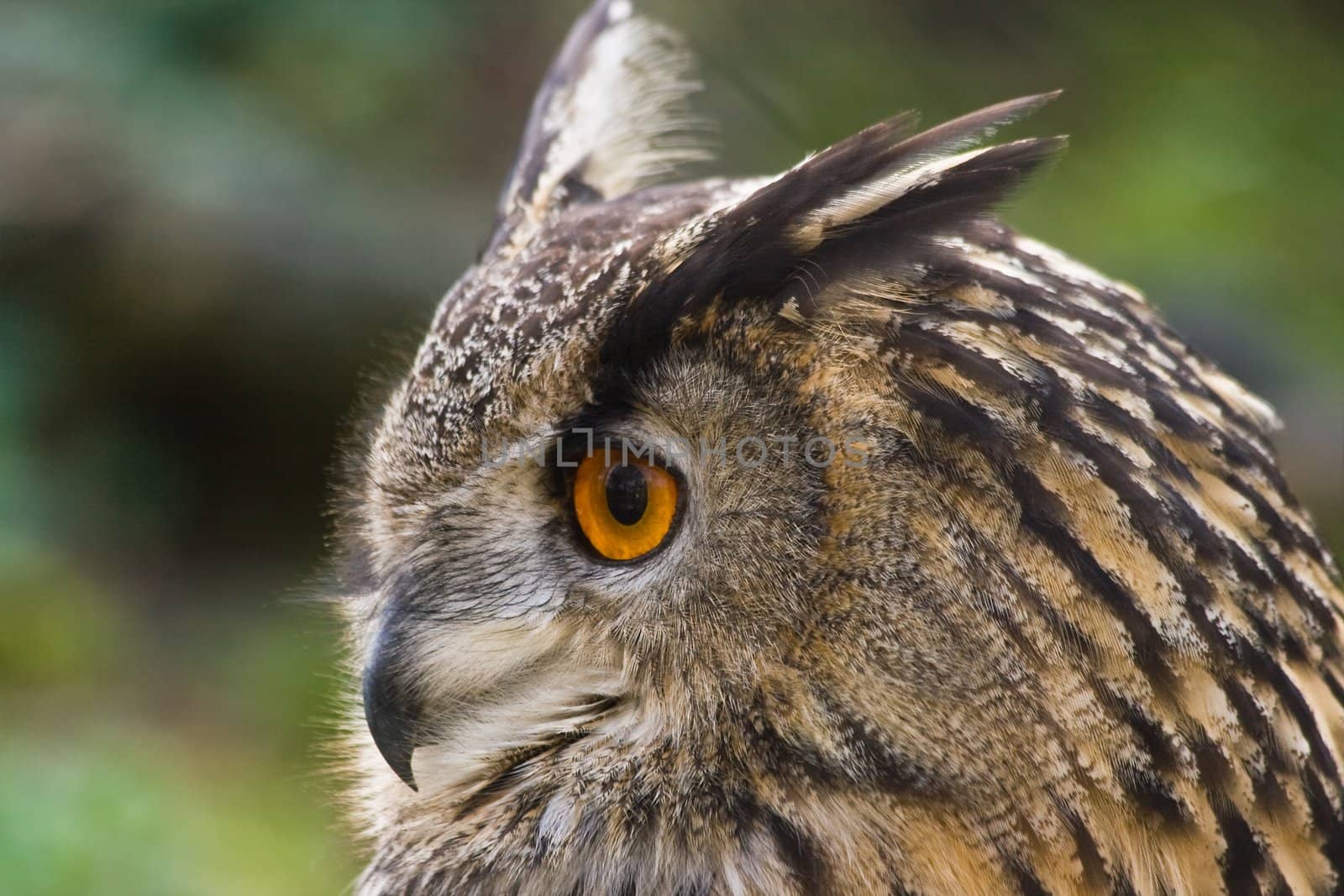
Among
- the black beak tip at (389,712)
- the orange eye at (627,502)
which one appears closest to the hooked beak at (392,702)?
the black beak tip at (389,712)

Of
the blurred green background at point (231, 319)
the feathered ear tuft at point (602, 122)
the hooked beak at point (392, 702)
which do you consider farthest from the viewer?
the blurred green background at point (231, 319)

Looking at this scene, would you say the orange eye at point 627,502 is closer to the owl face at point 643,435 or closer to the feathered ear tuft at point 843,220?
the owl face at point 643,435

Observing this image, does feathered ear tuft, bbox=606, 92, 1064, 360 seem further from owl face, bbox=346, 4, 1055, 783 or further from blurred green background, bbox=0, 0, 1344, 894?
blurred green background, bbox=0, 0, 1344, 894

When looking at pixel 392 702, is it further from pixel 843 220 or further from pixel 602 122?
pixel 602 122

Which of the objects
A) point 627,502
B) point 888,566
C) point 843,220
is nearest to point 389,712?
point 627,502

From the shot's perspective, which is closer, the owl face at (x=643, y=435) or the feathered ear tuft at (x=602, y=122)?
the owl face at (x=643, y=435)

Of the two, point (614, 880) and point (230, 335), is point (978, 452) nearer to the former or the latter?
point (614, 880)
